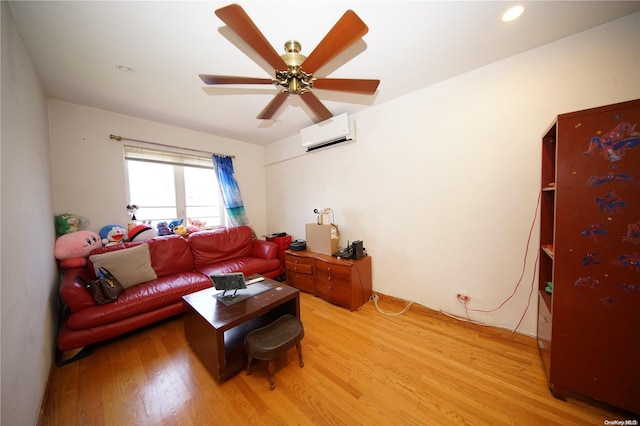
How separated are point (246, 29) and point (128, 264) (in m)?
2.53

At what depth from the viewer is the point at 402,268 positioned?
95.8 inches

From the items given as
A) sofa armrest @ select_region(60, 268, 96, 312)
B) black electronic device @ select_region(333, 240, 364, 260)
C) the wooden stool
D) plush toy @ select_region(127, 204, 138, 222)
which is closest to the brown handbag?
sofa armrest @ select_region(60, 268, 96, 312)

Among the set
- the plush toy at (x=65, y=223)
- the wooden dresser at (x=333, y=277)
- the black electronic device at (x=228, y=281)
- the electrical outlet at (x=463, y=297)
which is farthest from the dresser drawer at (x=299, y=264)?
the plush toy at (x=65, y=223)

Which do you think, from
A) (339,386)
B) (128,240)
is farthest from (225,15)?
(128,240)

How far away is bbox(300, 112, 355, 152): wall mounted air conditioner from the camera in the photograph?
104 inches

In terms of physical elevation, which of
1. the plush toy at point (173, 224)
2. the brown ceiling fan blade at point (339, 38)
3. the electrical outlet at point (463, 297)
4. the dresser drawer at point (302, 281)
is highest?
the brown ceiling fan blade at point (339, 38)

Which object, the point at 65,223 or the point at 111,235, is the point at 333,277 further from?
the point at 65,223

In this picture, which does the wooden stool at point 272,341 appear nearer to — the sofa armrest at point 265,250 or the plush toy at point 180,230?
the sofa armrest at point 265,250

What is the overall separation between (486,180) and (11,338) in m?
3.31

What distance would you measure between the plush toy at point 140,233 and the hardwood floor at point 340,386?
3.89ft

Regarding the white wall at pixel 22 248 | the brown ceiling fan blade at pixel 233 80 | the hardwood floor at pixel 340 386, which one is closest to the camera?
the white wall at pixel 22 248

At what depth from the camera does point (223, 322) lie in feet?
4.57

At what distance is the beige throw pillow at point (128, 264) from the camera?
2.08 m

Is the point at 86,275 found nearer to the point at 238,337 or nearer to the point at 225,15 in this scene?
the point at 238,337
